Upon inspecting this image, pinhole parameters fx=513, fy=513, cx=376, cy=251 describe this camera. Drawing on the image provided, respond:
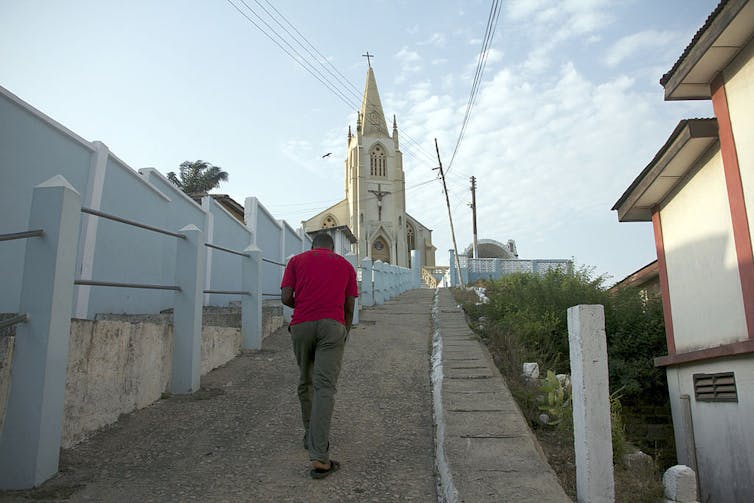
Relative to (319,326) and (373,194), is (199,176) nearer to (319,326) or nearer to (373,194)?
(373,194)

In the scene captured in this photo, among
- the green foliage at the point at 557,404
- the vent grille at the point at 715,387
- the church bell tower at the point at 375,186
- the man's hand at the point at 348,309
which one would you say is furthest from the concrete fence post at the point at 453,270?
the man's hand at the point at 348,309

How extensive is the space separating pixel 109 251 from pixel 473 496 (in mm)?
4882

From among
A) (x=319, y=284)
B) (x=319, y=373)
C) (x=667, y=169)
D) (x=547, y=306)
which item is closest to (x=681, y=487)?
(x=319, y=373)

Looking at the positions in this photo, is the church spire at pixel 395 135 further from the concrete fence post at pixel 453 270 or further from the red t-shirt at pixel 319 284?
the red t-shirt at pixel 319 284

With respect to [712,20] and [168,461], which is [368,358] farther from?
[712,20]

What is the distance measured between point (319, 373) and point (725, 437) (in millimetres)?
5580

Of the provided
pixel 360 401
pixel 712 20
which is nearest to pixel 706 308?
pixel 712 20

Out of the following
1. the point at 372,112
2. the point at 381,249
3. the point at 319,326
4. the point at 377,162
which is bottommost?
the point at 319,326

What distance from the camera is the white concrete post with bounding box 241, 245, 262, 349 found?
7.14 meters

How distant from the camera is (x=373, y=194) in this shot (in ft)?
164

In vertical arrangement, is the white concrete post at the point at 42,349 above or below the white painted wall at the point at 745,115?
below

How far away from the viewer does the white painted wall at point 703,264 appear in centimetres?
625

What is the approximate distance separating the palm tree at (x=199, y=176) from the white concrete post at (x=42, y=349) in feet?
114

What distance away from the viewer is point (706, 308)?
6801 millimetres
